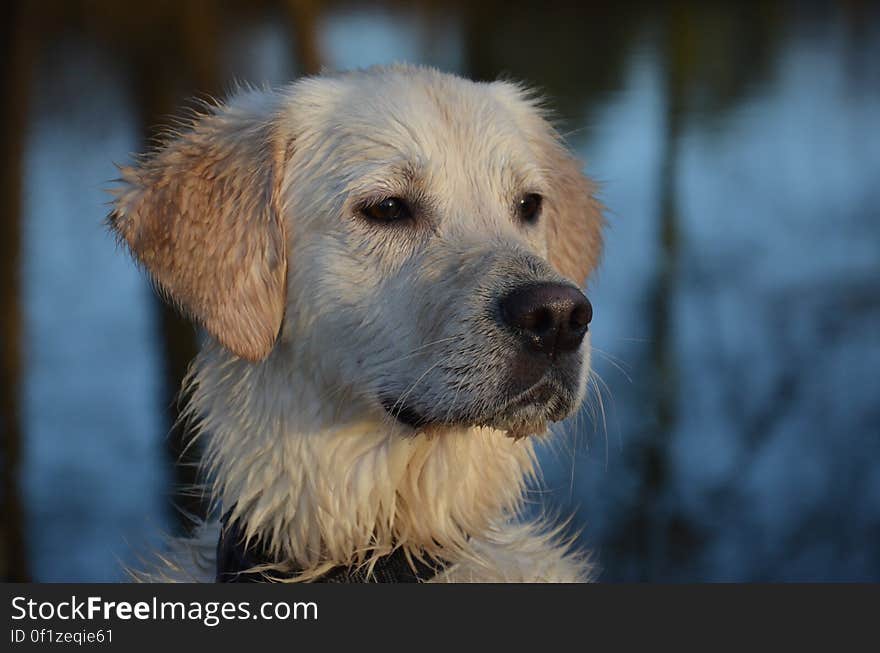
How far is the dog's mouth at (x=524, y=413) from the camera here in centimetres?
270

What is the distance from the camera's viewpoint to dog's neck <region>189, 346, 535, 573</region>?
2975mm

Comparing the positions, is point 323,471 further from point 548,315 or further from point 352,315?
point 548,315

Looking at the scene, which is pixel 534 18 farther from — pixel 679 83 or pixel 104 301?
pixel 104 301

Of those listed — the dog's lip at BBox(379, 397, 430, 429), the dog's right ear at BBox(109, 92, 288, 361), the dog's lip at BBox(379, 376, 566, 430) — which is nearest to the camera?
the dog's lip at BBox(379, 376, 566, 430)

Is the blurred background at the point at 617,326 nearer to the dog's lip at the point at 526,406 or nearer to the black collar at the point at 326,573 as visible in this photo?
the black collar at the point at 326,573

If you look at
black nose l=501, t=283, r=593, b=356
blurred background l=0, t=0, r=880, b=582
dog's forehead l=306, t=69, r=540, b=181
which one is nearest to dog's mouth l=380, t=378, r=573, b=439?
black nose l=501, t=283, r=593, b=356

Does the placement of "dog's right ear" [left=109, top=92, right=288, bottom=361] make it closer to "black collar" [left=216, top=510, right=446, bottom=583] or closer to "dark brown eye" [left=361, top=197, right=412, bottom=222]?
"dark brown eye" [left=361, top=197, right=412, bottom=222]

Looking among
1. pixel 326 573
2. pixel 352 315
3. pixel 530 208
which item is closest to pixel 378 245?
pixel 352 315

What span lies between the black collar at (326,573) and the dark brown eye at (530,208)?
1.09m

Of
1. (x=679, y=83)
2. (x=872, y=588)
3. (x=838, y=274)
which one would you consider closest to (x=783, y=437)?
(x=838, y=274)

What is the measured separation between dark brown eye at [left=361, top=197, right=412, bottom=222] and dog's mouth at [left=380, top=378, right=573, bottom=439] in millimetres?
559

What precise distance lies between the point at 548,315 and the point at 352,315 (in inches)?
23.1

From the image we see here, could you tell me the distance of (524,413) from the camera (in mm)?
2727

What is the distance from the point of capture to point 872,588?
3.37m
